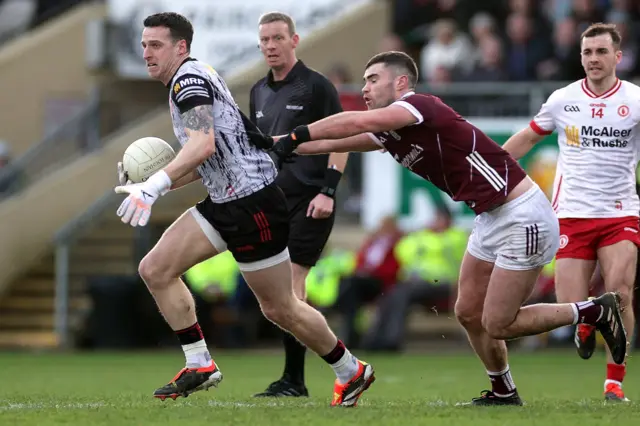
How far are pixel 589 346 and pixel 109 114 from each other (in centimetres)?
1354

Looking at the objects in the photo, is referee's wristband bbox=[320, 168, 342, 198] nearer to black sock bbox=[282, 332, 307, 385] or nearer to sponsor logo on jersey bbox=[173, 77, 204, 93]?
black sock bbox=[282, 332, 307, 385]

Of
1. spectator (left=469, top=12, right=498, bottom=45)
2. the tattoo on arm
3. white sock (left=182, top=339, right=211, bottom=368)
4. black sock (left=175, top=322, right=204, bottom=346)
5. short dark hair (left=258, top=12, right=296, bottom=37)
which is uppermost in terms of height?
short dark hair (left=258, top=12, right=296, bottom=37)

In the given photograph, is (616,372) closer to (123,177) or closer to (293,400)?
(293,400)

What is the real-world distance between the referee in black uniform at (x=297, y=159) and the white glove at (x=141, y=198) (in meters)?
2.39

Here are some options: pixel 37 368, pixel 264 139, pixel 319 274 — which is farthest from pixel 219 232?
pixel 319 274

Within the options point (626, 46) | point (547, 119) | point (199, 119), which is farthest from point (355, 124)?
point (626, 46)

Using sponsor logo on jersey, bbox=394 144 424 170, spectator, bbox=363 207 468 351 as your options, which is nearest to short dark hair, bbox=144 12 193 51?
sponsor logo on jersey, bbox=394 144 424 170

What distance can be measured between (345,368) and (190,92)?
1985 mm

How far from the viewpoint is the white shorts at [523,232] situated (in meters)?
8.28

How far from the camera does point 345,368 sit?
28.0 feet

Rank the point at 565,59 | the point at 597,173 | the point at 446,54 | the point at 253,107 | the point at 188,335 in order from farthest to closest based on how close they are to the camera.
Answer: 1. the point at 446,54
2. the point at 565,59
3. the point at 253,107
4. the point at 597,173
5. the point at 188,335

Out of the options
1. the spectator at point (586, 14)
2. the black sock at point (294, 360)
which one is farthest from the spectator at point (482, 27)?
the black sock at point (294, 360)

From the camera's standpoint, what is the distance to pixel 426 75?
20250 millimetres

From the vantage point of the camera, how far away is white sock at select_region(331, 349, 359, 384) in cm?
Answer: 854
